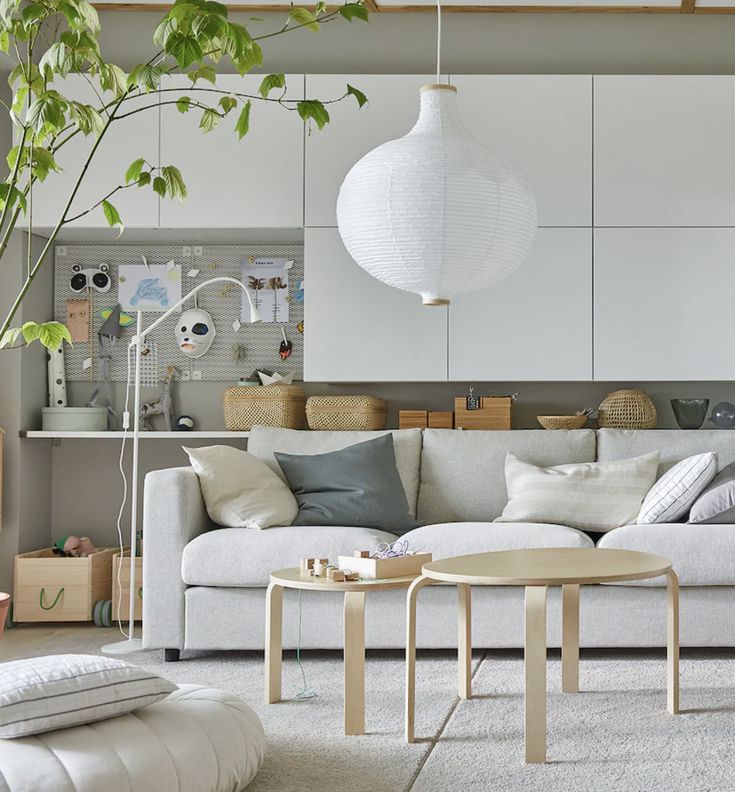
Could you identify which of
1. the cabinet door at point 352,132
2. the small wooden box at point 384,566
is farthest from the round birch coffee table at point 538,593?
the cabinet door at point 352,132

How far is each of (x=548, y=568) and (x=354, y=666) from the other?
600 millimetres

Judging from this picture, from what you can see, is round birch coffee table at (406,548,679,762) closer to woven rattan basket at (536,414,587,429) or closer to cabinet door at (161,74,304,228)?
woven rattan basket at (536,414,587,429)

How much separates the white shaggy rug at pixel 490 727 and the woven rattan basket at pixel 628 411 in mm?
1185

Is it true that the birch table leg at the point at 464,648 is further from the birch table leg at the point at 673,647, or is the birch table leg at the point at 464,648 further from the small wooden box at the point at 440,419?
the small wooden box at the point at 440,419

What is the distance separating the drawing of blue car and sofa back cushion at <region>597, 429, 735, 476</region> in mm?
2154

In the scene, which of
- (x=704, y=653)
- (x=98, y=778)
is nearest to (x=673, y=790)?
(x=98, y=778)

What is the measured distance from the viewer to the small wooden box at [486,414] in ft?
15.8

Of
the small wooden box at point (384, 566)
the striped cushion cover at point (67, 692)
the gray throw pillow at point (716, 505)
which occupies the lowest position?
the striped cushion cover at point (67, 692)

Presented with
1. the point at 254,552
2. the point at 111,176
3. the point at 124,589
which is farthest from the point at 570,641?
the point at 111,176

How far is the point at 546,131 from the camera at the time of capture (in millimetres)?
4785

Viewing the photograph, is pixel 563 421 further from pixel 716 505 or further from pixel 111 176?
pixel 111 176

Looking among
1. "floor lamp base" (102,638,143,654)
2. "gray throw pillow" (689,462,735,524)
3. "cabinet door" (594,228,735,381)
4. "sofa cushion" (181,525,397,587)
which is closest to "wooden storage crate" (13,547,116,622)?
"floor lamp base" (102,638,143,654)

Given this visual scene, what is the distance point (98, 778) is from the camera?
2.08 meters

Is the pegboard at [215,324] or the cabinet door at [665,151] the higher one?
the cabinet door at [665,151]
